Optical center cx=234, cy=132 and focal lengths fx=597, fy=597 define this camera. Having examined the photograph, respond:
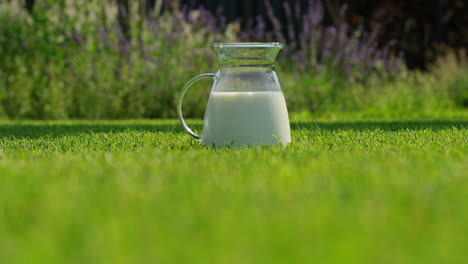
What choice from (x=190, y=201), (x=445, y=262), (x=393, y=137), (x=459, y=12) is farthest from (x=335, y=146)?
(x=459, y=12)

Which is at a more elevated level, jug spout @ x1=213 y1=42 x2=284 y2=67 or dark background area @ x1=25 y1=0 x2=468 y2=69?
jug spout @ x1=213 y1=42 x2=284 y2=67

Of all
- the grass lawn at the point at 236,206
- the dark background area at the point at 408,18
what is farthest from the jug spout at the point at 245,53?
the dark background area at the point at 408,18

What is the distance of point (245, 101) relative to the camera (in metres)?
2.72

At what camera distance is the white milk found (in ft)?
8.95

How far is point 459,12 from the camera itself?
9609 mm

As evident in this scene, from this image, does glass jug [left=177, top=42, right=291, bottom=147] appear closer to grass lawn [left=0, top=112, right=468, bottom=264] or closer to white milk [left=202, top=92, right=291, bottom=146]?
white milk [left=202, top=92, right=291, bottom=146]

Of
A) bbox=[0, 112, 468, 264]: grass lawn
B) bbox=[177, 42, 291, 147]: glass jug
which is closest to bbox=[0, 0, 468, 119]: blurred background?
bbox=[177, 42, 291, 147]: glass jug

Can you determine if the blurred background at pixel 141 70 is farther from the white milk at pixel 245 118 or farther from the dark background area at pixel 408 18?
the white milk at pixel 245 118

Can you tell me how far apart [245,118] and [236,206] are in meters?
1.29

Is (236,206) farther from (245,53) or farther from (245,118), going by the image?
(245,53)

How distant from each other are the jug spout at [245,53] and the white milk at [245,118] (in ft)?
0.51

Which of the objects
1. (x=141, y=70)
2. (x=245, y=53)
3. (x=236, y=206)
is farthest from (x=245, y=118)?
(x=141, y=70)

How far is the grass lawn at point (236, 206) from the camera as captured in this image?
113cm

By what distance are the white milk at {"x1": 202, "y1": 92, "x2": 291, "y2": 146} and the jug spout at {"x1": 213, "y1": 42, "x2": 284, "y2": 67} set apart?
0.51ft
